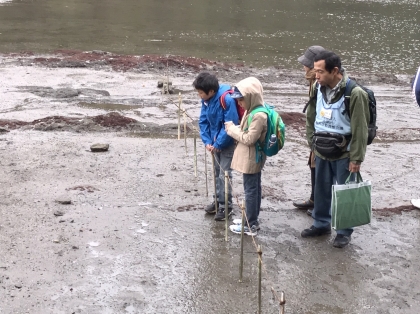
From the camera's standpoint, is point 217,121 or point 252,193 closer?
point 252,193

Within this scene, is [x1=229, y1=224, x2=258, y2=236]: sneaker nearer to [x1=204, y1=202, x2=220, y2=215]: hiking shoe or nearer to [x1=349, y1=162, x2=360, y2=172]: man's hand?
[x1=204, y1=202, x2=220, y2=215]: hiking shoe

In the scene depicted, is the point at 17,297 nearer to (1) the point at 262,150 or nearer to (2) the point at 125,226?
(2) the point at 125,226

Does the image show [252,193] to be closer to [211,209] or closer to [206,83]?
[211,209]

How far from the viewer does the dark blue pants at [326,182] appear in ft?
16.5

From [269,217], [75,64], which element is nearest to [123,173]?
[269,217]

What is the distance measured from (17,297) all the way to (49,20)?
20.7 meters

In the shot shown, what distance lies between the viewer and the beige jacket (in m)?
4.87

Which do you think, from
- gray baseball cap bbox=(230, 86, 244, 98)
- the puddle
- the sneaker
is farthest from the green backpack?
the puddle

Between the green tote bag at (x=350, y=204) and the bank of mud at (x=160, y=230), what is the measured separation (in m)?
0.40

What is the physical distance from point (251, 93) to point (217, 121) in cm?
74

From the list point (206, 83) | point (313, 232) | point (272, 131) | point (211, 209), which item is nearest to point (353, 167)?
point (272, 131)

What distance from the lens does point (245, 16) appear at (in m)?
27.1

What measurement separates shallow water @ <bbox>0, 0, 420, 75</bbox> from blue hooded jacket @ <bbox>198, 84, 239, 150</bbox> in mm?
11011

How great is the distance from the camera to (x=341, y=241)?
17.2 ft
